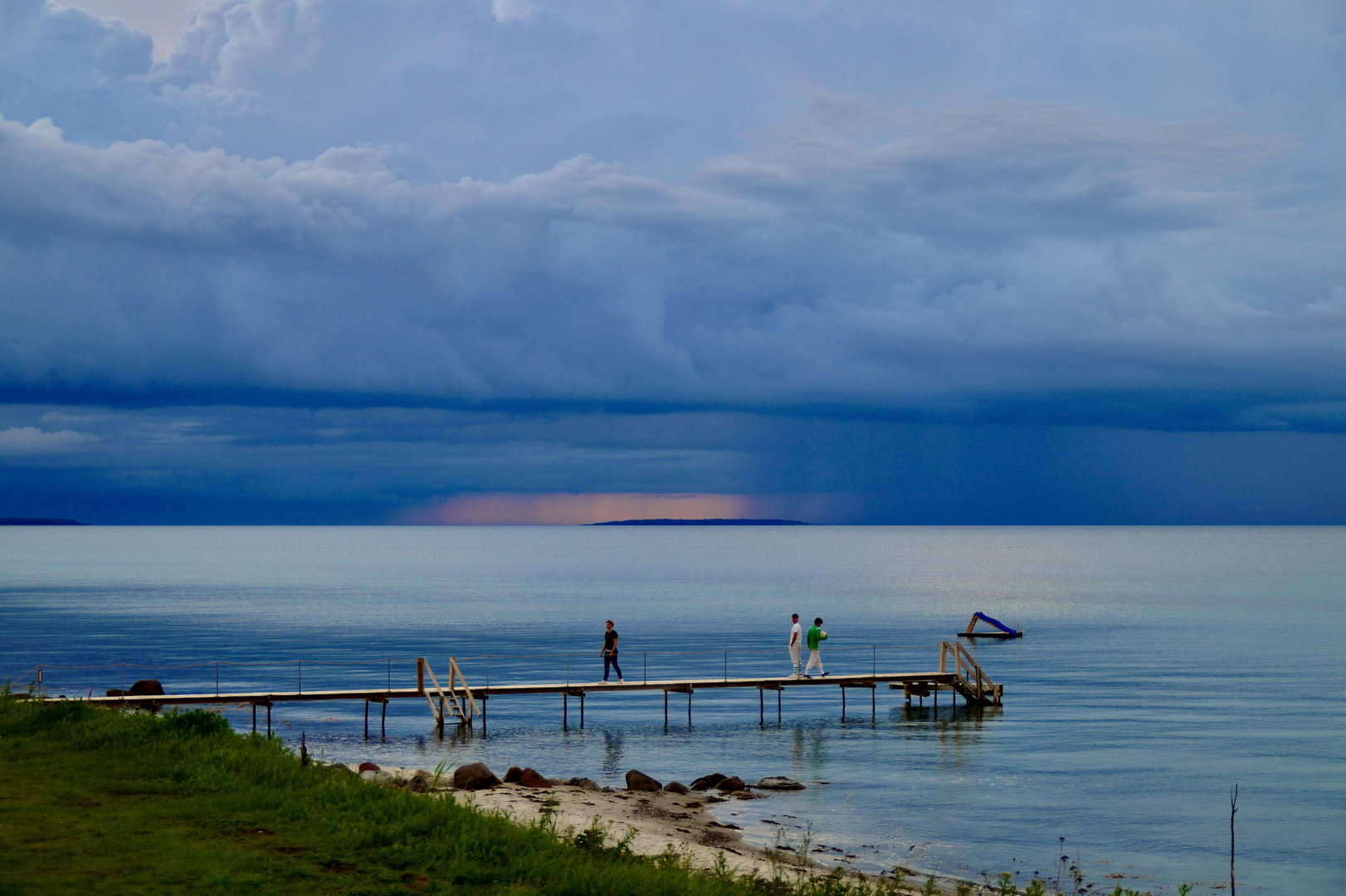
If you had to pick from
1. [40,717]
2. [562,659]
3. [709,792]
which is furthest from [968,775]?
[562,659]

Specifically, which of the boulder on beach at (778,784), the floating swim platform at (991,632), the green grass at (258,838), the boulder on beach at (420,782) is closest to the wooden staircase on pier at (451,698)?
the boulder on beach at (420,782)

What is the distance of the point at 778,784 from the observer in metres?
32.6

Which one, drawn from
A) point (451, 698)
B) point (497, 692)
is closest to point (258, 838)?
point (497, 692)

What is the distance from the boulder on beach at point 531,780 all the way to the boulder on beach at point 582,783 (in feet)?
2.20

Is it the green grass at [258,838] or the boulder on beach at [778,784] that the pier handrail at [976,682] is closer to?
the boulder on beach at [778,784]

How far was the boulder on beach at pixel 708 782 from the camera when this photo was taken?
31.5m

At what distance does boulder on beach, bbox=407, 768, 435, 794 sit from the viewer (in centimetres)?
2422

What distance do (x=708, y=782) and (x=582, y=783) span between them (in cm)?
349

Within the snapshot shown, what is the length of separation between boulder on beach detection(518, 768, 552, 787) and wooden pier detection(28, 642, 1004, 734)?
8865mm

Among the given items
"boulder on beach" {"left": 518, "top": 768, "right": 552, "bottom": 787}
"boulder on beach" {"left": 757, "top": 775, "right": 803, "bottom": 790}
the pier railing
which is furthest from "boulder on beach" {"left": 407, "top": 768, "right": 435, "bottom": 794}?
the pier railing

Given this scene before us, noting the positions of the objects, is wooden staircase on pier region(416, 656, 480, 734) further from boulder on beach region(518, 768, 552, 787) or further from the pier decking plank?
boulder on beach region(518, 768, 552, 787)

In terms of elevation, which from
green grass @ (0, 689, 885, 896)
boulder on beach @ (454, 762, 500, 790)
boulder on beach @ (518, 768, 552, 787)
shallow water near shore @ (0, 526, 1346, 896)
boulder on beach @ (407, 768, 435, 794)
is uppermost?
green grass @ (0, 689, 885, 896)

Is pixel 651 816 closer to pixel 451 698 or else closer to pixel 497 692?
pixel 497 692

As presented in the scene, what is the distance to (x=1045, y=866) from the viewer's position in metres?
24.8
